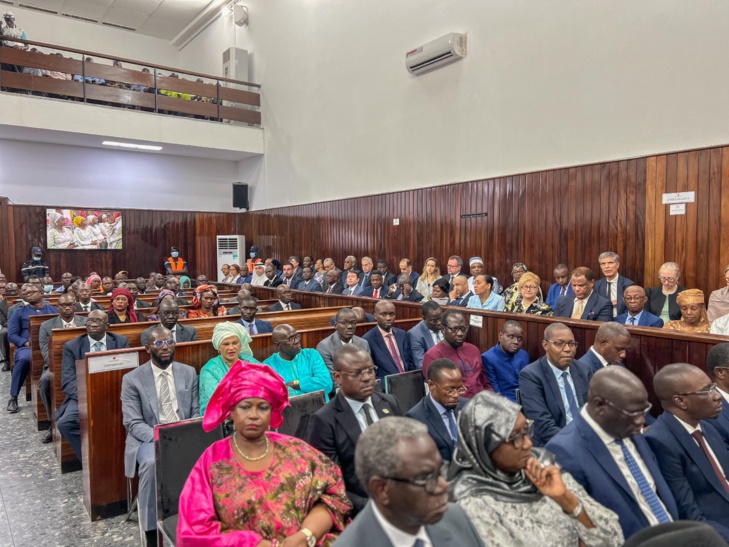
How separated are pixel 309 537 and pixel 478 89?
22.5 ft

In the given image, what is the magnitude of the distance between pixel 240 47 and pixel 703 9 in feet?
35.6

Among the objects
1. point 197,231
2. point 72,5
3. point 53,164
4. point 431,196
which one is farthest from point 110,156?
point 431,196

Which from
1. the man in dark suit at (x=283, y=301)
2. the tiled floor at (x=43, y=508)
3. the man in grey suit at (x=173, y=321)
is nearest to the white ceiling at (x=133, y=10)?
the man in dark suit at (x=283, y=301)

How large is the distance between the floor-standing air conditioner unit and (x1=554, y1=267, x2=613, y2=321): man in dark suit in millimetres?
10004

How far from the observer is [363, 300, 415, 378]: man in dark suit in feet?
14.2

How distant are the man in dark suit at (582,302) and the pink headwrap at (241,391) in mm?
3533

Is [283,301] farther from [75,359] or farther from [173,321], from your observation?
[75,359]

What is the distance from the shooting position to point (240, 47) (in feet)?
43.0

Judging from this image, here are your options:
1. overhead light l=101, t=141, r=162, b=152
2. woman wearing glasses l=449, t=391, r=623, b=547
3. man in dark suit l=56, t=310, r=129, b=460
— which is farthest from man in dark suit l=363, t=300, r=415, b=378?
overhead light l=101, t=141, r=162, b=152

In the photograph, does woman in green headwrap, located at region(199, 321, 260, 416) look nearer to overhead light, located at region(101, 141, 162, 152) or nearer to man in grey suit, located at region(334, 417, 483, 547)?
man in grey suit, located at region(334, 417, 483, 547)

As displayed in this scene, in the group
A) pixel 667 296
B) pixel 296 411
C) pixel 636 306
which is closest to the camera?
pixel 296 411

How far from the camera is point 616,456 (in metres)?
1.87

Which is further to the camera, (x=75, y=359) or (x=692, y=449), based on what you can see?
(x=75, y=359)

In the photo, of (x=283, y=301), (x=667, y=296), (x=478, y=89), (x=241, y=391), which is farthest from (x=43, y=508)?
(x=478, y=89)
